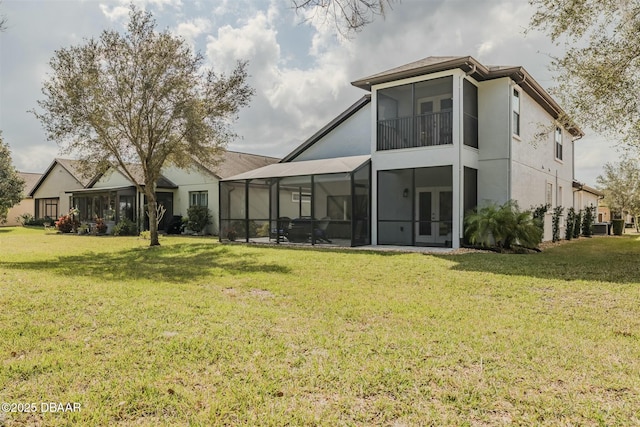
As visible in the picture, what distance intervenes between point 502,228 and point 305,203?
36.3 feet

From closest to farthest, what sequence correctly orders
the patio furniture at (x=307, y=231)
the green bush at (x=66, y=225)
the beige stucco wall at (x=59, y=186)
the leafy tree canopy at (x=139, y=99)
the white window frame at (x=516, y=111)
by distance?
the leafy tree canopy at (x=139, y=99), the white window frame at (x=516, y=111), the patio furniture at (x=307, y=231), the green bush at (x=66, y=225), the beige stucco wall at (x=59, y=186)

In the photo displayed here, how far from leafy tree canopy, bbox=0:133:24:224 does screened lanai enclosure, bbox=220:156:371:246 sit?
21.2m

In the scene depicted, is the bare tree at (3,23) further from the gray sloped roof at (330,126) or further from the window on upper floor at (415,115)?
the gray sloped roof at (330,126)

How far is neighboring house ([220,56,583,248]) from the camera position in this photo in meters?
14.6

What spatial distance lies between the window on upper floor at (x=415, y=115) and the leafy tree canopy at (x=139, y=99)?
18.6 ft

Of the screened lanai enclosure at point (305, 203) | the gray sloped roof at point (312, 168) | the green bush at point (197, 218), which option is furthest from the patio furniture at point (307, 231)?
the green bush at point (197, 218)

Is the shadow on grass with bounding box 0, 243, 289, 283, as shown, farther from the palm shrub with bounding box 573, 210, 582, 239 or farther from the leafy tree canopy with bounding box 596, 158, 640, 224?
the leafy tree canopy with bounding box 596, 158, 640, 224

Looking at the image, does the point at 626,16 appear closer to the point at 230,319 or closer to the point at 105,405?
the point at 230,319

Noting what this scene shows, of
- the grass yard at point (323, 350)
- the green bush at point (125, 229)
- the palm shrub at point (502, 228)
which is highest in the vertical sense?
the palm shrub at point (502, 228)

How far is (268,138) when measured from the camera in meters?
28.9

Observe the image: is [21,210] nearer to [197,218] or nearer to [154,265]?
[197,218]

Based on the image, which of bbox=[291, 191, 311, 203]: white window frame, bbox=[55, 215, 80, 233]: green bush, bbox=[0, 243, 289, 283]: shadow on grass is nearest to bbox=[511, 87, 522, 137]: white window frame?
bbox=[291, 191, 311, 203]: white window frame

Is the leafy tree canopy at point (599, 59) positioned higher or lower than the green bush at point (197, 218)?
higher

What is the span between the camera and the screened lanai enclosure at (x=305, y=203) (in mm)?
15984
